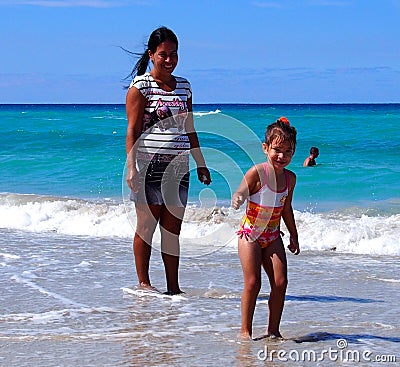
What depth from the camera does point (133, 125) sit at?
16.8ft

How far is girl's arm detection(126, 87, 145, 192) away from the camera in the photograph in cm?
513

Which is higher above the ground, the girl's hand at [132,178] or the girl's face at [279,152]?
the girl's face at [279,152]

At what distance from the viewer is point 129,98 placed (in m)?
5.15

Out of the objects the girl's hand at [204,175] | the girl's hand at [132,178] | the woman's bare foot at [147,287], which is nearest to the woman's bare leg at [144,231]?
the woman's bare foot at [147,287]

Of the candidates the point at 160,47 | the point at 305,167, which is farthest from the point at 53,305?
the point at 305,167

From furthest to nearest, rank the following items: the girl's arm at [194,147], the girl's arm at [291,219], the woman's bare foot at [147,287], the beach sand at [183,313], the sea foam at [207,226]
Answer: the sea foam at [207,226] → the woman's bare foot at [147,287] → the girl's arm at [194,147] → the girl's arm at [291,219] → the beach sand at [183,313]

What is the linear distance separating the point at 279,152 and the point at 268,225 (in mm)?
388

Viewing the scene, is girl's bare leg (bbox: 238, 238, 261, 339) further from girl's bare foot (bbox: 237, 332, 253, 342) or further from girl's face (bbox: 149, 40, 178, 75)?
girl's face (bbox: 149, 40, 178, 75)

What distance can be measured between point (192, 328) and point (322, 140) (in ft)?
88.6

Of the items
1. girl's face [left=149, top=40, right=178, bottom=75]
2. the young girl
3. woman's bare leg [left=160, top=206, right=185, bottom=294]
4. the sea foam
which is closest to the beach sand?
woman's bare leg [left=160, top=206, right=185, bottom=294]

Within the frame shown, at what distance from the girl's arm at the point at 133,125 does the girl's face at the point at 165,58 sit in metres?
0.21

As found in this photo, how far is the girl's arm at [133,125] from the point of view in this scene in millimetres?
5129

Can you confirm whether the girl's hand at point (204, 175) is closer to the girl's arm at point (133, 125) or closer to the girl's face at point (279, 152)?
the girl's arm at point (133, 125)

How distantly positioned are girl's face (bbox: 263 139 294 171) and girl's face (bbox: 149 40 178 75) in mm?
1271
